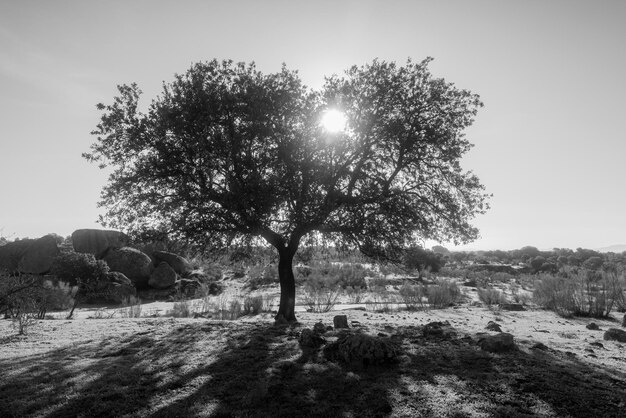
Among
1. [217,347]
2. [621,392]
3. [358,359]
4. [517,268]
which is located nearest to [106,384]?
[217,347]

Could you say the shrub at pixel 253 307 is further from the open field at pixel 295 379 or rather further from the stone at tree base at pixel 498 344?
the stone at tree base at pixel 498 344

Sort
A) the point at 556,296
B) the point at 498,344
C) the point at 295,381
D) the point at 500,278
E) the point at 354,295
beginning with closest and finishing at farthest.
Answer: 1. the point at 295,381
2. the point at 498,344
3. the point at 556,296
4. the point at 354,295
5. the point at 500,278

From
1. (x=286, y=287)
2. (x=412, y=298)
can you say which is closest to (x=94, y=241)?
(x=286, y=287)

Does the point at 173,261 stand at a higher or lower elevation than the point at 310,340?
higher

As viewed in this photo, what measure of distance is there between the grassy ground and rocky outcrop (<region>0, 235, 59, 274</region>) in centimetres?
2680

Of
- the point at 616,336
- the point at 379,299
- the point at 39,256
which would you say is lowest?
the point at 379,299

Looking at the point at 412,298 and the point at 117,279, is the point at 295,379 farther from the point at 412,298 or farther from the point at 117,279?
the point at 117,279

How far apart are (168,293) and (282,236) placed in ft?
69.7

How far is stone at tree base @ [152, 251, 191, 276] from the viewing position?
120 ft

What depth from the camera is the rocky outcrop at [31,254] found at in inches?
1268

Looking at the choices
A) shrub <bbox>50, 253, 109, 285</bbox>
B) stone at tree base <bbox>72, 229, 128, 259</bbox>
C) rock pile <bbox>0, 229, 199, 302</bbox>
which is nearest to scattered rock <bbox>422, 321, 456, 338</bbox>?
shrub <bbox>50, 253, 109, 285</bbox>

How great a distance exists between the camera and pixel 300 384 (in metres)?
6.82

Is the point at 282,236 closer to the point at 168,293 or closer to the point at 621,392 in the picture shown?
the point at 621,392

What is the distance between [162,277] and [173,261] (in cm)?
447
